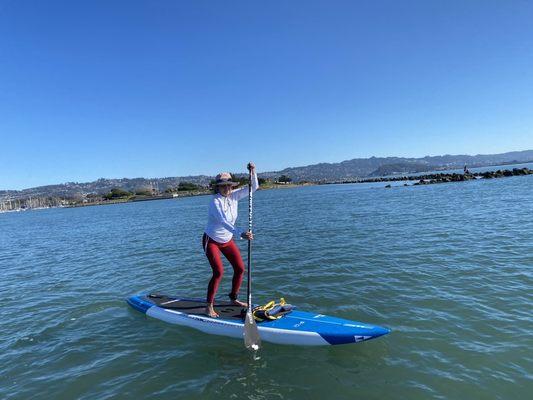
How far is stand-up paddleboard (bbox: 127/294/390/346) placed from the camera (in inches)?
294

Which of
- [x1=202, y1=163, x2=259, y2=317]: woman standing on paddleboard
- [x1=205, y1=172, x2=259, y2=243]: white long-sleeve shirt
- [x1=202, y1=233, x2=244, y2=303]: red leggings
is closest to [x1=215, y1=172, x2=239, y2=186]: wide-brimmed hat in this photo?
[x1=202, y1=163, x2=259, y2=317]: woman standing on paddleboard

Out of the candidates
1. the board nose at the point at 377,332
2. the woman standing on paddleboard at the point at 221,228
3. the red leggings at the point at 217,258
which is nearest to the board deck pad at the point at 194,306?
the woman standing on paddleboard at the point at 221,228

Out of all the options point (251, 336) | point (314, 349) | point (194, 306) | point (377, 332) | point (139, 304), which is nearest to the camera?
point (377, 332)

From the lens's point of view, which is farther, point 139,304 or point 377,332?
point 139,304

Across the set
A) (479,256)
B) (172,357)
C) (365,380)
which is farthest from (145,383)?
(479,256)

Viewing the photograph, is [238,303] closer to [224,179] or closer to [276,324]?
[276,324]

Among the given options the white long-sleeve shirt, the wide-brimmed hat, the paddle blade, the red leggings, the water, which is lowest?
the water

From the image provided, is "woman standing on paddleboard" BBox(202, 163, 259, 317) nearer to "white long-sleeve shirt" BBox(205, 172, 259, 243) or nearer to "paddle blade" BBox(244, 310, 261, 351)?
"white long-sleeve shirt" BBox(205, 172, 259, 243)

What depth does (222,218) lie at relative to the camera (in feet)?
28.3

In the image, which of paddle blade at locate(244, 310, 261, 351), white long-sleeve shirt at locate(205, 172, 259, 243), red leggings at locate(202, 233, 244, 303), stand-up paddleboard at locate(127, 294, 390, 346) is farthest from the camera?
red leggings at locate(202, 233, 244, 303)

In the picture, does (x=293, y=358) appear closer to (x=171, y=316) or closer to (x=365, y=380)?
(x=365, y=380)

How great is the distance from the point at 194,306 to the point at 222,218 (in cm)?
308

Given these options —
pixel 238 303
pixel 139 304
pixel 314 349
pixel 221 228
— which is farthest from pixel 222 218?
pixel 139 304

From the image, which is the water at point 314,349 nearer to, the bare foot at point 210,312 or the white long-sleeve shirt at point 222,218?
the bare foot at point 210,312
